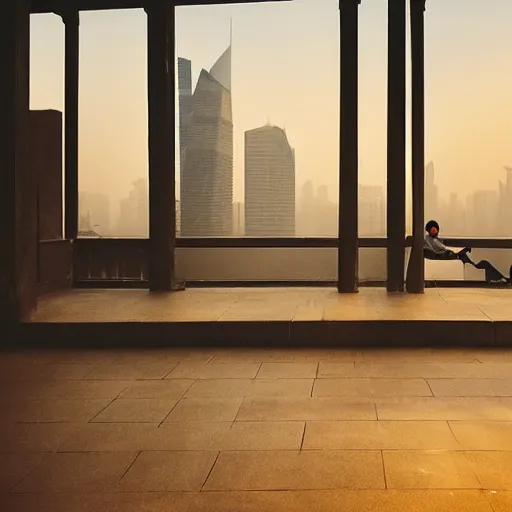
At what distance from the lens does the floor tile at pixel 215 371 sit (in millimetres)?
6379

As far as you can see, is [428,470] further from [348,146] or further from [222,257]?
[222,257]

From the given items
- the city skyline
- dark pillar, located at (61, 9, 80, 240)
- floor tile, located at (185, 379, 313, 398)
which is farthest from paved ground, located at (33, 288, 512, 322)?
the city skyline

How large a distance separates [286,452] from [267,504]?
0.81 m

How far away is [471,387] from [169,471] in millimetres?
2834

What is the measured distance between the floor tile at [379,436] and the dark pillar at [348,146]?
6138 mm

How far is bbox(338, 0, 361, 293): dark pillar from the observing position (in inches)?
423

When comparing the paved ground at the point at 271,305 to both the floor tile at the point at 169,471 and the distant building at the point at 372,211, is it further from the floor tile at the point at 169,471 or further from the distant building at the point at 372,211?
the floor tile at the point at 169,471

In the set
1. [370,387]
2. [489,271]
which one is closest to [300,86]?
[489,271]

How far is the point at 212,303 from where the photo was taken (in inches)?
381

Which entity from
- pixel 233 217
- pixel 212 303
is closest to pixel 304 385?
pixel 212 303

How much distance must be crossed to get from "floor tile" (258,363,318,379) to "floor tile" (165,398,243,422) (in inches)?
35.4

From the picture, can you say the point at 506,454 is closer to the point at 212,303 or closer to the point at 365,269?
the point at 212,303

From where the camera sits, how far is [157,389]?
5.90 metres

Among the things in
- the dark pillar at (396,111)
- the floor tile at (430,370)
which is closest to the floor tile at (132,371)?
the floor tile at (430,370)
